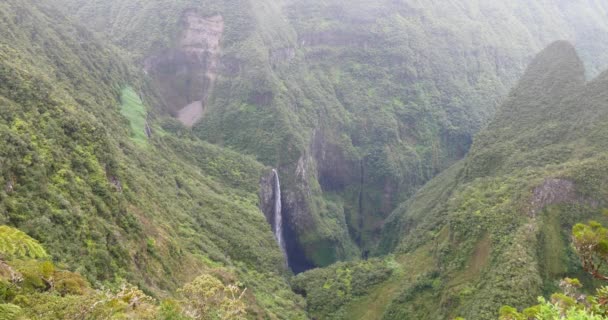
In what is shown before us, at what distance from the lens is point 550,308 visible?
1160 cm

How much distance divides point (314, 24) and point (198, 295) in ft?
334

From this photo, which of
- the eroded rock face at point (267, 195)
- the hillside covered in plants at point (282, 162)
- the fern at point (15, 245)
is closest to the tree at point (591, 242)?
the hillside covered in plants at point (282, 162)

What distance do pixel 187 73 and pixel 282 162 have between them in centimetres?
2443

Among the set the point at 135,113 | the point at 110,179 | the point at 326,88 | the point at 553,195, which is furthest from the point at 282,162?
the point at 110,179

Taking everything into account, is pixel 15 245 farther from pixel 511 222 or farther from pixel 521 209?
pixel 521 209

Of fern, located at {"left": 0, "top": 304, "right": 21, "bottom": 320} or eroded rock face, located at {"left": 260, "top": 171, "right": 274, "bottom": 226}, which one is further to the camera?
eroded rock face, located at {"left": 260, "top": 171, "right": 274, "bottom": 226}

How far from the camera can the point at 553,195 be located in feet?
130

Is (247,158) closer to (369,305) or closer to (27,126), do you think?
(369,305)

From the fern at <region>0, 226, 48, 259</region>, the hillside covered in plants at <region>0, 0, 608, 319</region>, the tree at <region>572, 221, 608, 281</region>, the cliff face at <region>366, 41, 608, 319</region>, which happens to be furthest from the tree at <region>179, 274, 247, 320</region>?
the cliff face at <region>366, 41, 608, 319</region>

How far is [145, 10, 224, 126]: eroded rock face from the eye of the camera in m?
83.2

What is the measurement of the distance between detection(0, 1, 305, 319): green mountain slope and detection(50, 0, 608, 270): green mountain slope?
36.2ft

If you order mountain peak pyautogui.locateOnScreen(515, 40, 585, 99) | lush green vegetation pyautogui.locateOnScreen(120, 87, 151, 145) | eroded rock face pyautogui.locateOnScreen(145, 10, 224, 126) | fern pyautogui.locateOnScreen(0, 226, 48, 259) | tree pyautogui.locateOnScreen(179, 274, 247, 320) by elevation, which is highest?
eroded rock face pyautogui.locateOnScreen(145, 10, 224, 126)

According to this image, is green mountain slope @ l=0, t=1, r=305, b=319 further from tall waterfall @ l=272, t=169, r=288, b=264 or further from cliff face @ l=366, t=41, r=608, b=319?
cliff face @ l=366, t=41, r=608, b=319

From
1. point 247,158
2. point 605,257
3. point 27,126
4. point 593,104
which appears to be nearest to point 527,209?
point 593,104
